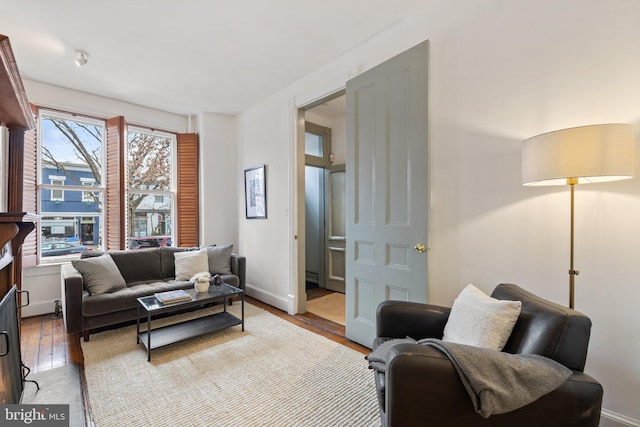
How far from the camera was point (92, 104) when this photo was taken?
372cm

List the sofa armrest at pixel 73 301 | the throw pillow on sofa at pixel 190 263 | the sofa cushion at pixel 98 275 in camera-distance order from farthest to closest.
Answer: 1. the throw pillow on sofa at pixel 190 263
2. the sofa cushion at pixel 98 275
3. the sofa armrest at pixel 73 301

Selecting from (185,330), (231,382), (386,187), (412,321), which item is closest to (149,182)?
(185,330)

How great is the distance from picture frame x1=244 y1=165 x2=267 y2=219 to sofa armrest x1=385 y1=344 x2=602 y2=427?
3.13 m

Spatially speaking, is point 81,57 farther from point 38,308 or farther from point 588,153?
point 588,153

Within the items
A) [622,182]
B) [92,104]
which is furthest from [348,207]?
[92,104]

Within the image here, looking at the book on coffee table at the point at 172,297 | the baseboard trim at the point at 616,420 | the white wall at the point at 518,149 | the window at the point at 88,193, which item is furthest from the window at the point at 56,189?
the baseboard trim at the point at 616,420

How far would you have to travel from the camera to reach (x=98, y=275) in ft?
9.41

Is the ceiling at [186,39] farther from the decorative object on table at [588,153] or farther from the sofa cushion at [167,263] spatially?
the sofa cushion at [167,263]

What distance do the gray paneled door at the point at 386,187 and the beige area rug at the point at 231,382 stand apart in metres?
0.54

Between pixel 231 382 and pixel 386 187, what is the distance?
189cm

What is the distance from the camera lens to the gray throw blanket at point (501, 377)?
3.21 ft

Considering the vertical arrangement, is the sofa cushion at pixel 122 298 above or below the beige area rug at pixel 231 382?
above

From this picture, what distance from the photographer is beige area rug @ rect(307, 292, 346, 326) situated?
10.9 ft

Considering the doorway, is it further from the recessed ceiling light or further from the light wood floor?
the recessed ceiling light
